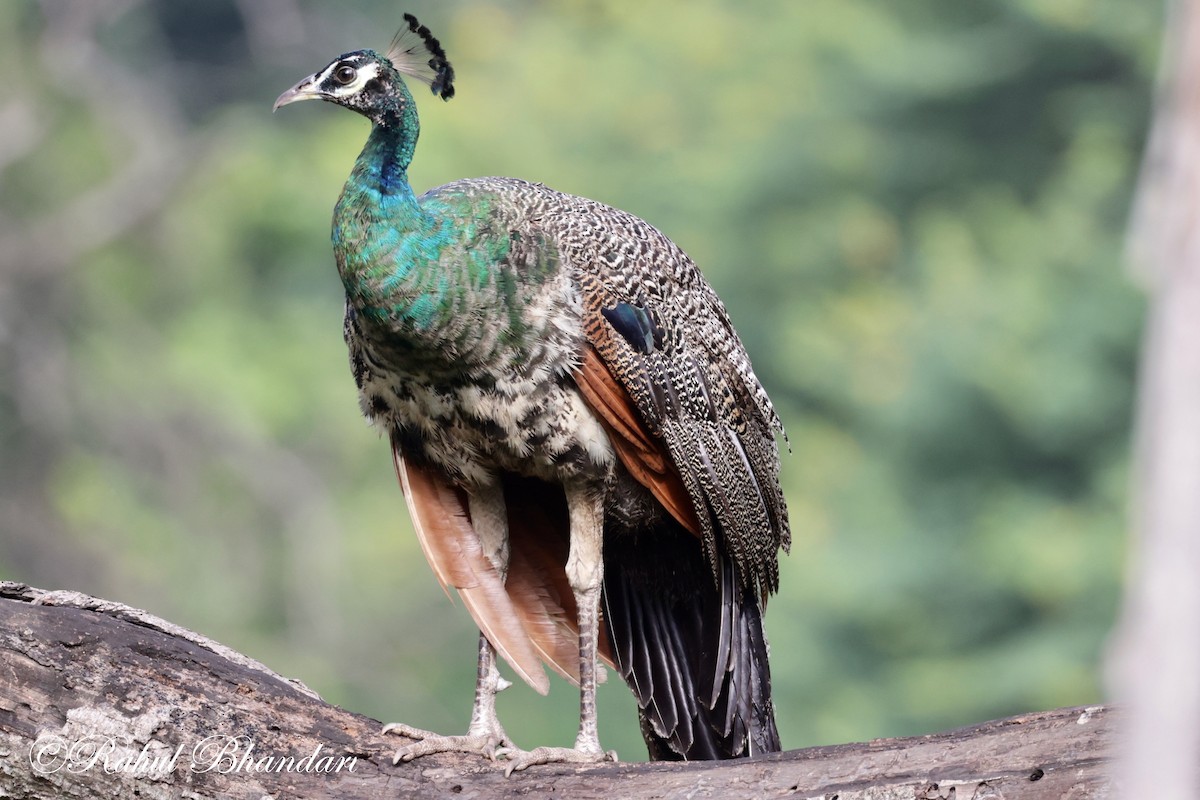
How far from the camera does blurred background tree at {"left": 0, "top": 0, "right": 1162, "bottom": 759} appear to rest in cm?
1599

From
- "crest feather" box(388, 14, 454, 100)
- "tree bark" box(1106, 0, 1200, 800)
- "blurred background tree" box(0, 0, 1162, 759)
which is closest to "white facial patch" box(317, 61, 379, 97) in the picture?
"crest feather" box(388, 14, 454, 100)

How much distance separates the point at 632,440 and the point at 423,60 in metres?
1.27

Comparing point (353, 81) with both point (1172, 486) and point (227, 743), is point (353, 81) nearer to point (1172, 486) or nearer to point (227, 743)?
point (227, 743)

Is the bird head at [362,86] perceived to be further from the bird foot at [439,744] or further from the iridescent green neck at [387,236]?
the bird foot at [439,744]

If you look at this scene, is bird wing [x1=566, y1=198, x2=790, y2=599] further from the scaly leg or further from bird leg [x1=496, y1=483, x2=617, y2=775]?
the scaly leg

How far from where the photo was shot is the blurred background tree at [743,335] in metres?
16.0

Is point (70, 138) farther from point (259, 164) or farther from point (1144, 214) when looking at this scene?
point (1144, 214)

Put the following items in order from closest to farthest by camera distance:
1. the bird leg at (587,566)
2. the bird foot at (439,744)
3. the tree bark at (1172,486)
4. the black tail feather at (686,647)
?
the tree bark at (1172,486), the bird foot at (439,744), the bird leg at (587,566), the black tail feather at (686,647)

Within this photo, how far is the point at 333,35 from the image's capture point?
1964cm

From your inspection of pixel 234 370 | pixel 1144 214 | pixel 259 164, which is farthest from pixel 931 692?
pixel 1144 214

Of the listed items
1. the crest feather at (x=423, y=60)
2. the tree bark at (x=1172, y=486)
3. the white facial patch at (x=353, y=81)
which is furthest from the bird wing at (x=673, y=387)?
the tree bark at (x=1172, y=486)

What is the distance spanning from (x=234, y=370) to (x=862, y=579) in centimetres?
736

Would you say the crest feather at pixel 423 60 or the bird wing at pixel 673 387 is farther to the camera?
→ the crest feather at pixel 423 60

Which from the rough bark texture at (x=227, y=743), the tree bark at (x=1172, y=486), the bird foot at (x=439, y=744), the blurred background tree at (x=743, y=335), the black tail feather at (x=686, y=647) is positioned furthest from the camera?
the blurred background tree at (x=743, y=335)
